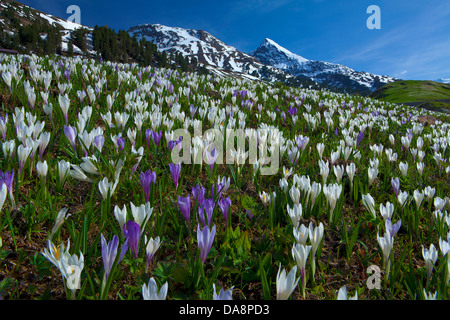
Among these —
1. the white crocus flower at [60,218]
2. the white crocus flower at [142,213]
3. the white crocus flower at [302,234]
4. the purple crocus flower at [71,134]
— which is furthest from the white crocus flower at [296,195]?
the purple crocus flower at [71,134]

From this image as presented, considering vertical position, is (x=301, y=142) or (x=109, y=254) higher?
(x=301, y=142)

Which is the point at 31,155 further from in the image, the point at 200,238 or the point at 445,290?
the point at 445,290

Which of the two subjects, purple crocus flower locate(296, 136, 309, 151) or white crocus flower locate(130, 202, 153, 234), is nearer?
white crocus flower locate(130, 202, 153, 234)

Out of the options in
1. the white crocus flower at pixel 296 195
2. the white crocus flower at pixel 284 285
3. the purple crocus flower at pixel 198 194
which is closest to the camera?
the white crocus flower at pixel 284 285

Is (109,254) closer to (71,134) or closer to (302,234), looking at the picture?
(302,234)

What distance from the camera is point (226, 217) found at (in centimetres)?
187

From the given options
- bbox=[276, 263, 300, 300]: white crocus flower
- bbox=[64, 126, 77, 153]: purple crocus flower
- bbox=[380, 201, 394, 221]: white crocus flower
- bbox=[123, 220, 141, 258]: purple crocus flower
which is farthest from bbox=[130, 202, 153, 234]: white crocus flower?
bbox=[380, 201, 394, 221]: white crocus flower

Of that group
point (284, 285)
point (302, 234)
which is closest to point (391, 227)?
point (302, 234)

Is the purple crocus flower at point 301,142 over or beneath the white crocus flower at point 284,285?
over

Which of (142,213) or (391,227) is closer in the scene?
(142,213)

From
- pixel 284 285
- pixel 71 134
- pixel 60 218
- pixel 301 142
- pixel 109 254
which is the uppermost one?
pixel 301 142

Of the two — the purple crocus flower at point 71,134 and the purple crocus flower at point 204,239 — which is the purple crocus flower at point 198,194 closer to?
the purple crocus flower at point 204,239

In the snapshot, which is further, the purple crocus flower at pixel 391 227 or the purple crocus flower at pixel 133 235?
the purple crocus flower at pixel 391 227

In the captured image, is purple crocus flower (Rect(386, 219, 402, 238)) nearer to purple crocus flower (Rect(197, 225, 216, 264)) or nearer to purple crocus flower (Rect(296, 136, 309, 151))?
purple crocus flower (Rect(197, 225, 216, 264))
